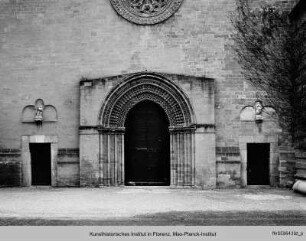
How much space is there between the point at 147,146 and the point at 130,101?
1.70 metres

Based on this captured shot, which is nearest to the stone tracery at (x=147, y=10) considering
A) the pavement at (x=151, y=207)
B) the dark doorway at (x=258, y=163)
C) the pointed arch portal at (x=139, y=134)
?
the pointed arch portal at (x=139, y=134)

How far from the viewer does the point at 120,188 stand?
523 inches

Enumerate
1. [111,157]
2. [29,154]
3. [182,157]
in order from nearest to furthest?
1. [182,157]
2. [111,157]
3. [29,154]

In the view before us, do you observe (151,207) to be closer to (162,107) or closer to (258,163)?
(162,107)

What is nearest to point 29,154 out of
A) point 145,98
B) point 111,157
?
point 111,157

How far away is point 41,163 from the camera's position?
14430mm

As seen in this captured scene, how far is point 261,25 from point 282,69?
5.60 feet

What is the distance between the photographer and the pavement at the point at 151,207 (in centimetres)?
816

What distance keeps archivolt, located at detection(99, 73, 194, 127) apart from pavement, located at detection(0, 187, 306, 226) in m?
2.41

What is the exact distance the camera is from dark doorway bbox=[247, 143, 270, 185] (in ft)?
45.5

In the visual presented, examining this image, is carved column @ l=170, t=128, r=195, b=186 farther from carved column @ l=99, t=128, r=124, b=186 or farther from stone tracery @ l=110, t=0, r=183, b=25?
stone tracery @ l=110, t=0, r=183, b=25

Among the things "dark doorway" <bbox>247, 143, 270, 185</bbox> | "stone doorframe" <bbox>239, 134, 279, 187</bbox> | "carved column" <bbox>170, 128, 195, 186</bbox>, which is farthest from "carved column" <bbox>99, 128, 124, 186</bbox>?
"dark doorway" <bbox>247, 143, 270, 185</bbox>

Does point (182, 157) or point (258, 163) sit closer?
point (182, 157)

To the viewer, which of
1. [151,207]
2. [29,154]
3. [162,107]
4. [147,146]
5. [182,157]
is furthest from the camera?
→ [29,154]
